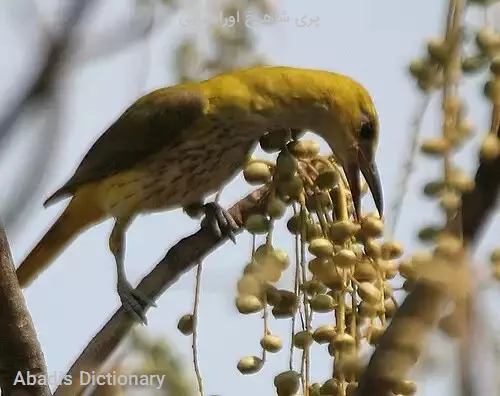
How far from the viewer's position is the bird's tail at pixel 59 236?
99.7 inches

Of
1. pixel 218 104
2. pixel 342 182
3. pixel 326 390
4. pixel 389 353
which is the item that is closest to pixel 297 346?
pixel 326 390

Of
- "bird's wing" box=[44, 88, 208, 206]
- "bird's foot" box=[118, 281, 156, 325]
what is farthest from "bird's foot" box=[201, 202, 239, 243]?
"bird's wing" box=[44, 88, 208, 206]

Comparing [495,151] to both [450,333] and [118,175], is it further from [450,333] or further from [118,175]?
[118,175]

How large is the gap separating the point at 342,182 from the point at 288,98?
857 mm

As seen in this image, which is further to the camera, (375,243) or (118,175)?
(118,175)

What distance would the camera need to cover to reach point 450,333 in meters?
Answer: 0.59

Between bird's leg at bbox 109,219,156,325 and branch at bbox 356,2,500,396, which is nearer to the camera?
branch at bbox 356,2,500,396

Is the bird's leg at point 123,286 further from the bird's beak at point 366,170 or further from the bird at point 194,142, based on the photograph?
the bird's beak at point 366,170

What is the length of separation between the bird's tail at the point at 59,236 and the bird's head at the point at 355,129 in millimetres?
741

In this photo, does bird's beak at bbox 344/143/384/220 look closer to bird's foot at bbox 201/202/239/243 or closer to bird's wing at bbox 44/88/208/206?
bird's foot at bbox 201/202/239/243

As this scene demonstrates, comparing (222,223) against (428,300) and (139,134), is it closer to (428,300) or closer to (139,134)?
(139,134)

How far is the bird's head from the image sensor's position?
202 cm

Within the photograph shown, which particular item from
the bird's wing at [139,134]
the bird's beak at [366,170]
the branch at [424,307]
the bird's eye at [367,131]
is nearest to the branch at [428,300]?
the branch at [424,307]

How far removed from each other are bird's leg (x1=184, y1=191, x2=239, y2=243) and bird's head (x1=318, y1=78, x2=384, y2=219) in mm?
283
